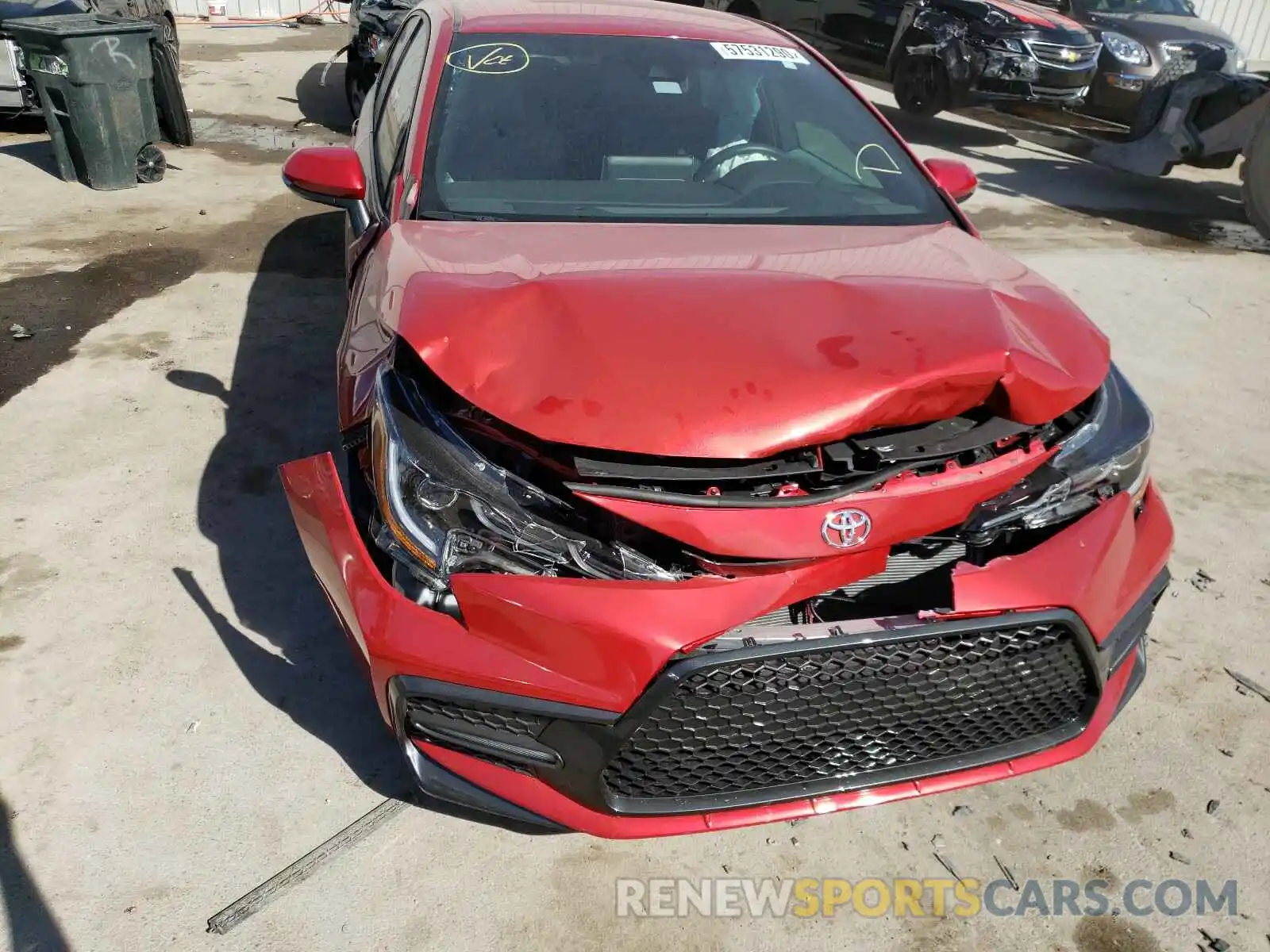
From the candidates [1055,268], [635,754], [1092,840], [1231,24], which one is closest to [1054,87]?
[1055,268]

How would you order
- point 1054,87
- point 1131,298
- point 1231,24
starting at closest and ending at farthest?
1. point 1131,298
2. point 1054,87
3. point 1231,24

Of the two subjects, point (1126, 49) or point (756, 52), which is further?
point (1126, 49)

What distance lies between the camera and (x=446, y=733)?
185cm

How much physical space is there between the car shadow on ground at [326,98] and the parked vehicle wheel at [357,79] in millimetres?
222

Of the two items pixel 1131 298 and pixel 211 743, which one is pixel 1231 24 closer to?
pixel 1131 298

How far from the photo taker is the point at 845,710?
1883 mm

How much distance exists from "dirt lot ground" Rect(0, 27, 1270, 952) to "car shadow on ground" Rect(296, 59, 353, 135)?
4602 mm

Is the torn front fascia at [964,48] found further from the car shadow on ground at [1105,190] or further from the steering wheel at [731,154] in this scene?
the steering wheel at [731,154]

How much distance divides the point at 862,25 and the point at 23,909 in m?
10.5

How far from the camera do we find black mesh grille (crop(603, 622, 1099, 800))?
1809 mm

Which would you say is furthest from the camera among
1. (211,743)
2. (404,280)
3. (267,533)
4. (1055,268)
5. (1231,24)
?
(1231,24)

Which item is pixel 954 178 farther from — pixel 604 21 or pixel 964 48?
pixel 964 48

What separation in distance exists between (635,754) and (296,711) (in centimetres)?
111

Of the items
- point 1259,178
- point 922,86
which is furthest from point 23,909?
point 922,86
